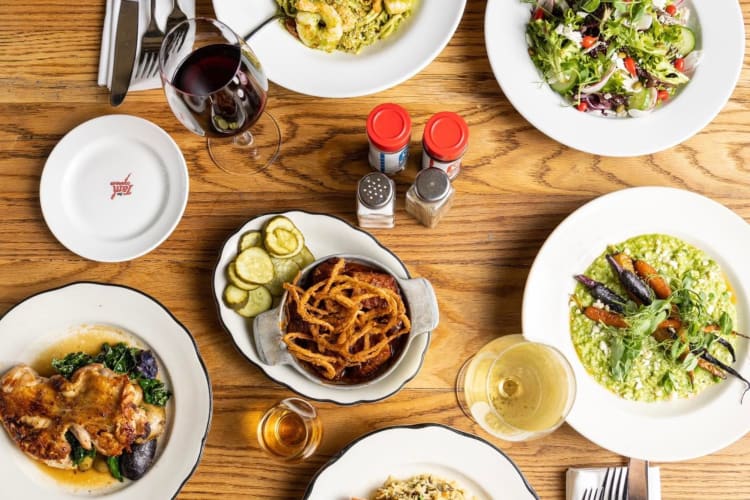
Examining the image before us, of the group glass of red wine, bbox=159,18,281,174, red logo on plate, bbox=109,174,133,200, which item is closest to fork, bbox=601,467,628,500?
glass of red wine, bbox=159,18,281,174

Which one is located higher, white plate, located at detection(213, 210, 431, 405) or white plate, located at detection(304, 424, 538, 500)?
white plate, located at detection(213, 210, 431, 405)

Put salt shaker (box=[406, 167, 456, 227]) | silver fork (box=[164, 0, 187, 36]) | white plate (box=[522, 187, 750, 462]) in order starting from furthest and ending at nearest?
1. silver fork (box=[164, 0, 187, 36])
2. white plate (box=[522, 187, 750, 462])
3. salt shaker (box=[406, 167, 456, 227])

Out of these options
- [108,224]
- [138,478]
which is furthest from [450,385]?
[108,224]

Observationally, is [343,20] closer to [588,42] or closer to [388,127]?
[388,127]

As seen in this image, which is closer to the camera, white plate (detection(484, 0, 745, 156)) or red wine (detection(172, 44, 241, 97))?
red wine (detection(172, 44, 241, 97))

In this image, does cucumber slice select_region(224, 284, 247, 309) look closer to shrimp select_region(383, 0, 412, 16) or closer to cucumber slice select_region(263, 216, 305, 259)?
cucumber slice select_region(263, 216, 305, 259)

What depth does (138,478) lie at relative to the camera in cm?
191

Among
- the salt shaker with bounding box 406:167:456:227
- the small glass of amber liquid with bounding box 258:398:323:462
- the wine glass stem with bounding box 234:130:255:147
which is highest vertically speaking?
the salt shaker with bounding box 406:167:456:227

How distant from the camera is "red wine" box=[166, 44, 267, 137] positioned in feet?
5.42

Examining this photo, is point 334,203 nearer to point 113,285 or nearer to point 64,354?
point 113,285

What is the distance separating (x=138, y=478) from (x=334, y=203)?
99 centimetres

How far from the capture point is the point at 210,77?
1.70 metres

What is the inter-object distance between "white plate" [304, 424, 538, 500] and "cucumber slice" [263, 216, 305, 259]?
57 cm

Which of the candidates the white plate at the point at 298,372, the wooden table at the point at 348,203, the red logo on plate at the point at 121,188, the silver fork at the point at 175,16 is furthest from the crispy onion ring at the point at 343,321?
the silver fork at the point at 175,16
